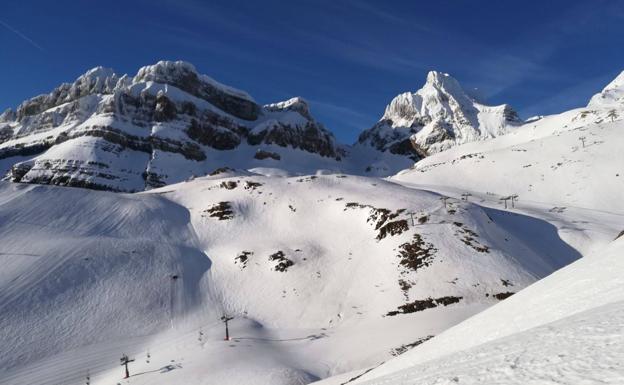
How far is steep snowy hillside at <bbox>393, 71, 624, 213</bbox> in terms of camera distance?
7319 cm

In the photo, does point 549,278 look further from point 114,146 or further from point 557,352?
point 114,146

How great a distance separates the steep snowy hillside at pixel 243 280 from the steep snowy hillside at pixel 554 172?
832 inches

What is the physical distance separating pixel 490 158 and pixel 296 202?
5972 centimetres

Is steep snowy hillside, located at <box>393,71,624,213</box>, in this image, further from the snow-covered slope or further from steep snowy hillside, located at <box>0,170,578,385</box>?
steep snowy hillside, located at <box>0,170,578,385</box>

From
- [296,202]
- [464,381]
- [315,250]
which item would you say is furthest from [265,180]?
[464,381]

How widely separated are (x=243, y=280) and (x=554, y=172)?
235 ft

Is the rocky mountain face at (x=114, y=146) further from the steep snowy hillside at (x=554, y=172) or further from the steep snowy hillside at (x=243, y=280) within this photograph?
the steep snowy hillside at (x=554, y=172)

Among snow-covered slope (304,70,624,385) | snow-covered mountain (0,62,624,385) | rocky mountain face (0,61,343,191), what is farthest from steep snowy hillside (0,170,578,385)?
rocky mountain face (0,61,343,191)

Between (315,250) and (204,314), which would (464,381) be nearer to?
(204,314)

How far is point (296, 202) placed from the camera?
71.1 metres

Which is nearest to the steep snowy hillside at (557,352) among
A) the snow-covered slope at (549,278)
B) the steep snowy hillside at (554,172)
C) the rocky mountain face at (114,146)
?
the snow-covered slope at (549,278)

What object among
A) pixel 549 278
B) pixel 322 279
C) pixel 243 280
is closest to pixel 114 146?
pixel 243 280

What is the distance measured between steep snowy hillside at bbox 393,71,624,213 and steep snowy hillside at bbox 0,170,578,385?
21133mm

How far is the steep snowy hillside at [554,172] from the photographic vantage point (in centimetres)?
7319
